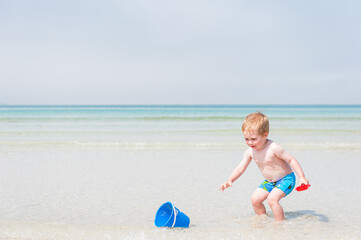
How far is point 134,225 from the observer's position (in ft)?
11.7

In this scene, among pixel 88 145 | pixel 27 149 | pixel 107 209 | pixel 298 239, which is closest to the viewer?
pixel 298 239

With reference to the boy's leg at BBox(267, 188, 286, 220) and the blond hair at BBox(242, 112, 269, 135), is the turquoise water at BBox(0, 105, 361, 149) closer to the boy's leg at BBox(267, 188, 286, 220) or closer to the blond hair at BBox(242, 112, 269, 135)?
the boy's leg at BBox(267, 188, 286, 220)

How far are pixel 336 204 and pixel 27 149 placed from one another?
301 inches

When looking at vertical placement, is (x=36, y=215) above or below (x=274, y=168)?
below

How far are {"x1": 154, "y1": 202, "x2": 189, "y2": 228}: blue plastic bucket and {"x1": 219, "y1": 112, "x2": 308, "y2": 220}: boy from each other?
0.52 meters

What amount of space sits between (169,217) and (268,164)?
120cm

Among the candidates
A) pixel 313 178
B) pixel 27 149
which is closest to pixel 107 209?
pixel 313 178

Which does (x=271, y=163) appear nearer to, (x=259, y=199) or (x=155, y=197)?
(x=259, y=199)

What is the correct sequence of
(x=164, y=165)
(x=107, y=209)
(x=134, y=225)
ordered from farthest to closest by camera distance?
1. (x=164, y=165)
2. (x=107, y=209)
3. (x=134, y=225)

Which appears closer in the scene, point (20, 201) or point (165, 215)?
point (165, 215)

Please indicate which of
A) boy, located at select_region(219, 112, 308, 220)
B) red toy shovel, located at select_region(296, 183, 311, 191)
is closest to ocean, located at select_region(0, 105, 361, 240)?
boy, located at select_region(219, 112, 308, 220)

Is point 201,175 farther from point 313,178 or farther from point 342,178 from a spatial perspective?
point 342,178

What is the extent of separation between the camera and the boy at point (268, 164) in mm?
3447

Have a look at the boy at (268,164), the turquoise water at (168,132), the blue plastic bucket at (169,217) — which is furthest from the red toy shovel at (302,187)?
the turquoise water at (168,132)
